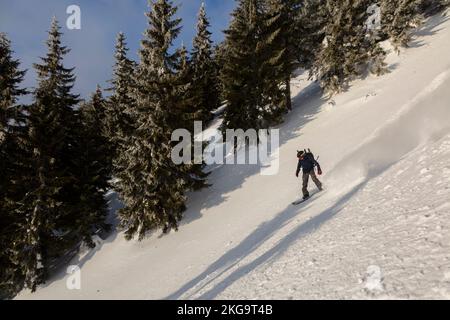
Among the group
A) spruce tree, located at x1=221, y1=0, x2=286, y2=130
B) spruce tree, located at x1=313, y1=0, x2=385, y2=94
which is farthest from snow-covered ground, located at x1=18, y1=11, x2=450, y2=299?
spruce tree, located at x1=221, y1=0, x2=286, y2=130

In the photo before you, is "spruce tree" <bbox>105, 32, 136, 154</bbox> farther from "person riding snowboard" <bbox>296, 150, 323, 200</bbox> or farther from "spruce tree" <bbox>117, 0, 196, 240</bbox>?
"person riding snowboard" <bbox>296, 150, 323, 200</bbox>

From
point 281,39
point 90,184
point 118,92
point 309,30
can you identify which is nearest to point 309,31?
point 309,30

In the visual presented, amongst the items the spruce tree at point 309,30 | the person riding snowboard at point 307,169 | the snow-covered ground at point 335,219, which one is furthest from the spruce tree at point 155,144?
the spruce tree at point 309,30

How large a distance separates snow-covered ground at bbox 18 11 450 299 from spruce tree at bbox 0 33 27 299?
1849mm

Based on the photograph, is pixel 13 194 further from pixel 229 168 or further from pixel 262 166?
pixel 262 166

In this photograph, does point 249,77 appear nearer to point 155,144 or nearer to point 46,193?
point 155,144

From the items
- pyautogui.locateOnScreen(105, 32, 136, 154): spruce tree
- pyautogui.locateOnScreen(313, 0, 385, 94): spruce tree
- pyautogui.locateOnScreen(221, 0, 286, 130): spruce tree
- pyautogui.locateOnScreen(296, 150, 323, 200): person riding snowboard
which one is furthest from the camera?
pyautogui.locateOnScreen(105, 32, 136, 154): spruce tree

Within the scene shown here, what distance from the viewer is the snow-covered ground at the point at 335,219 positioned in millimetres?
6207

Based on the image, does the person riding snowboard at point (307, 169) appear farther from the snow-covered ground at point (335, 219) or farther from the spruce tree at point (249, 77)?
the spruce tree at point (249, 77)

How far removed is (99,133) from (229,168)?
1464 cm

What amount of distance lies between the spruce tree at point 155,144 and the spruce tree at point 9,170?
6841 mm

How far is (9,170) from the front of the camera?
2045 cm

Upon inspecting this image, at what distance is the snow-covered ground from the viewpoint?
20.4 ft

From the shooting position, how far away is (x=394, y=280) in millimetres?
5309
